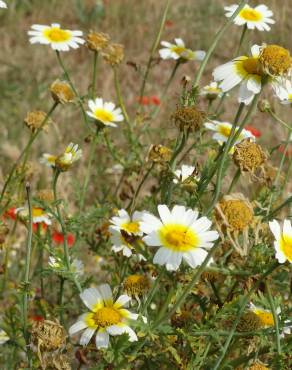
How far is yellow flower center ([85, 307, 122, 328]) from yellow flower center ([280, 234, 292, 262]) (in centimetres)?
32

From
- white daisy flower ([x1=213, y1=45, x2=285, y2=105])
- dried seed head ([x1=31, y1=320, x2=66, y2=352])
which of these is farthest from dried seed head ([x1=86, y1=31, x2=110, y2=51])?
dried seed head ([x1=31, y1=320, x2=66, y2=352])

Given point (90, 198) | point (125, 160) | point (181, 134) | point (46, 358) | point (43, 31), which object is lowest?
point (90, 198)

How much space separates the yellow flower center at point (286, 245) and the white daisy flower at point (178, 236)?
11cm

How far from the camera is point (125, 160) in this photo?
6.75 feet

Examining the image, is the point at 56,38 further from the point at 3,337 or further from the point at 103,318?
the point at 103,318

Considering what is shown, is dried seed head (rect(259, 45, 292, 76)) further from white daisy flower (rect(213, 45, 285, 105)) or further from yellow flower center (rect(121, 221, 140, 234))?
yellow flower center (rect(121, 221, 140, 234))

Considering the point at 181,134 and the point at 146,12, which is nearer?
the point at 181,134

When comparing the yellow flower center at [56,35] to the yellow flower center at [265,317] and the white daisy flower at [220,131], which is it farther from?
the yellow flower center at [265,317]

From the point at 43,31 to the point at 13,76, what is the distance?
1.96 meters

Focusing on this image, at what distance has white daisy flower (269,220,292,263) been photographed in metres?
1.05

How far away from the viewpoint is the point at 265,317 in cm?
137

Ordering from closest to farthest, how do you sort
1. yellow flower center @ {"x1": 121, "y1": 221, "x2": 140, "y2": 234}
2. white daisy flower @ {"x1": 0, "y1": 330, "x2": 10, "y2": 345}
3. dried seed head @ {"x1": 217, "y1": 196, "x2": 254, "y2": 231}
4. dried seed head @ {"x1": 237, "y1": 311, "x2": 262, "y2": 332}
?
dried seed head @ {"x1": 217, "y1": 196, "x2": 254, "y2": 231}, dried seed head @ {"x1": 237, "y1": 311, "x2": 262, "y2": 332}, yellow flower center @ {"x1": 121, "y1": 221, "x2": 140, "y2": 234}, white daisy flower @ {"x1": 0, "y1": 330, "x2": 10, "y2": 345}

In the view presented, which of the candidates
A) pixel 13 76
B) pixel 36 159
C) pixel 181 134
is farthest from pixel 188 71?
pixel 181 134

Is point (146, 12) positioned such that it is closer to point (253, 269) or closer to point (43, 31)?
point (43, 31)
